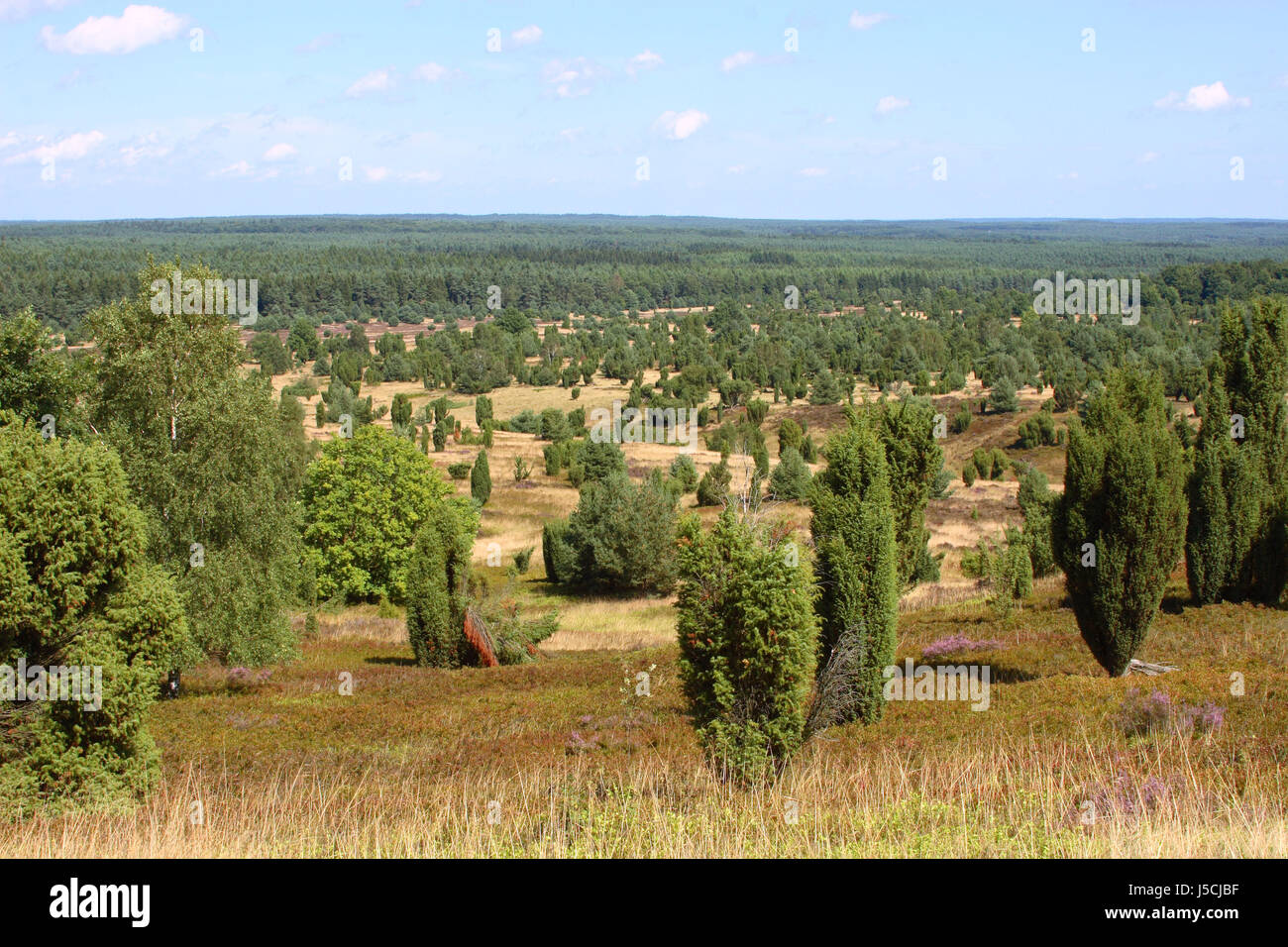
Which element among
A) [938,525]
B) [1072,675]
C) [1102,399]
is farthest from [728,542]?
[938,525]

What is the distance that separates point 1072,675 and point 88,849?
615 inches

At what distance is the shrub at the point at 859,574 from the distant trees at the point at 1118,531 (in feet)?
15.4

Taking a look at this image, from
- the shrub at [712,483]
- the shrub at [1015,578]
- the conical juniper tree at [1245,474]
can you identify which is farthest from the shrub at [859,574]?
the shrub at [712,483]

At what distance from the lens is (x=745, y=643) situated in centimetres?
1053

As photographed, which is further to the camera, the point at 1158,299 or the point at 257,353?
the point at 1158,299

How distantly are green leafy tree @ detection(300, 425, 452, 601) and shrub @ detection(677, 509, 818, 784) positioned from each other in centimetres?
2819

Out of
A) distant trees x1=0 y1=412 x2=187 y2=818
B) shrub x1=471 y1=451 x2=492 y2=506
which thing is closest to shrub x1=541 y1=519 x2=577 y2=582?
shrub x1=471 y1=451 x2=492 y2=506

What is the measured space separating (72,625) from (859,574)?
9.75 metres

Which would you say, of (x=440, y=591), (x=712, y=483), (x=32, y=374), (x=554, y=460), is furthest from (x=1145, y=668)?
(x=554, y=460)

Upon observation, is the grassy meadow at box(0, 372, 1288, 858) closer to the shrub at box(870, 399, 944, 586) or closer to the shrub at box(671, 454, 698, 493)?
the shrub at box(870, 399, 944, 586)

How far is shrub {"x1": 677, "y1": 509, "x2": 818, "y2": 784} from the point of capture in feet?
34.2

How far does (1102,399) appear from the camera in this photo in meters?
19.0
